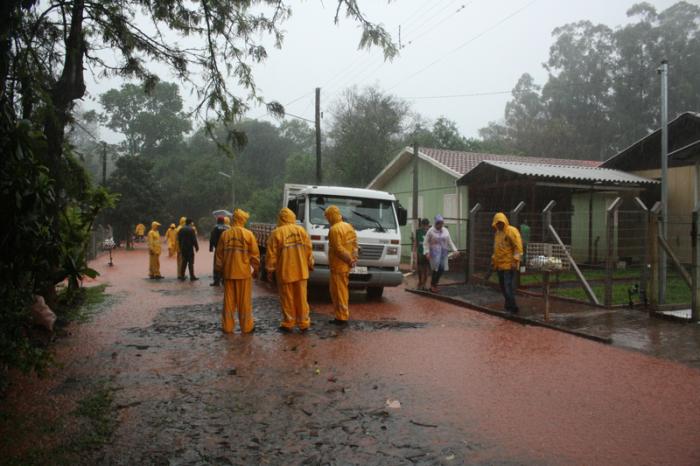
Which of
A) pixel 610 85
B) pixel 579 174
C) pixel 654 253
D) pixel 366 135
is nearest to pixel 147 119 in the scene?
pixel 366 135

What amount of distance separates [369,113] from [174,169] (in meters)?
30.4

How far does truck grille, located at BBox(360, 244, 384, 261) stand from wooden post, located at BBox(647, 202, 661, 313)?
188 inches

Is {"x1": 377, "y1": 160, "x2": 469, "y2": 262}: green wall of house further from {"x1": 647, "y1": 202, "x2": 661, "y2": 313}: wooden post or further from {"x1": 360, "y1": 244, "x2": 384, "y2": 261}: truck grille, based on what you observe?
{"x1": 647, "y1": 202, "x2": 661, "y2": 313}: wooden post

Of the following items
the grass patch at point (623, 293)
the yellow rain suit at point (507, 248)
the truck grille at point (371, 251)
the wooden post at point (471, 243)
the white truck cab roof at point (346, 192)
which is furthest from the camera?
the wooden post at point (471, 243)

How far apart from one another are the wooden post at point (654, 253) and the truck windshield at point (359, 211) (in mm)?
4744

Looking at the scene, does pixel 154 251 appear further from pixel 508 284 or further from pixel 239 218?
pixel 508 284

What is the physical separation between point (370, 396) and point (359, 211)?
6.75m

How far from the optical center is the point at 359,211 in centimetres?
1177

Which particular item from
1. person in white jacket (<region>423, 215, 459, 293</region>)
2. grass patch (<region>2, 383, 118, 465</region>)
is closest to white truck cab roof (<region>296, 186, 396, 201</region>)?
person in white jacket (<region>423, 215, 459, 293</region>)

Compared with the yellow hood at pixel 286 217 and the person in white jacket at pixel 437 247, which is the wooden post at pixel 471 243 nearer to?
the person in white jacket at pixel 437 247

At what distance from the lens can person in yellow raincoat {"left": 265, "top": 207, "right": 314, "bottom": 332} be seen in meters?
8.24

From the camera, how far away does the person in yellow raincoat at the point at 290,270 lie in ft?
27.0

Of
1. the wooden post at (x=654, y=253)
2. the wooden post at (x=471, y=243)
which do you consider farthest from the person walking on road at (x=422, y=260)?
the wooden post at (x=654, y=253)

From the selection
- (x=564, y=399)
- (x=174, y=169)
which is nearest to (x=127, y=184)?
(x=174, y=169)
